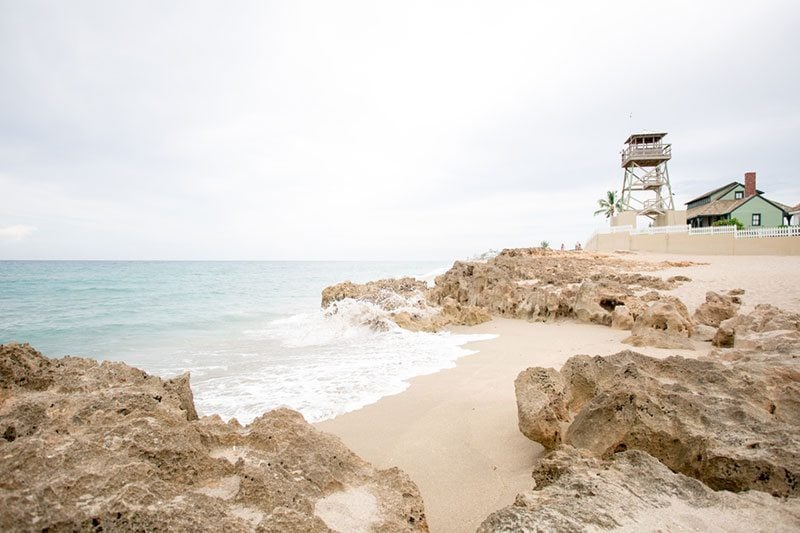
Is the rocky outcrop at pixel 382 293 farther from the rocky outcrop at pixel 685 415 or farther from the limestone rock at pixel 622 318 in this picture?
the rocky outcrop at pixel 685 415

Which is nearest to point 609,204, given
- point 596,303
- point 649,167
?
point 649,167

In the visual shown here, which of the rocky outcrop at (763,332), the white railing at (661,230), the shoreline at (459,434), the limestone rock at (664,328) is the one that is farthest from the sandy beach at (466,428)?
the white railing at (661,230)

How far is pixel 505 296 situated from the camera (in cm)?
1125

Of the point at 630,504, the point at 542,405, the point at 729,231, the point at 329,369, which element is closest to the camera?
the point at 630,504

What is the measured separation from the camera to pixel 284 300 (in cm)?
2244

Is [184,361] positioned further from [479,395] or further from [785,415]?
[785,415]

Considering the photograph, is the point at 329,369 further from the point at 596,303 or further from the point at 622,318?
the point at 596,303

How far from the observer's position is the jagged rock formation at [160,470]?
5.35 ft

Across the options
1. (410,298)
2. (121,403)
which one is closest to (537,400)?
(121,403)

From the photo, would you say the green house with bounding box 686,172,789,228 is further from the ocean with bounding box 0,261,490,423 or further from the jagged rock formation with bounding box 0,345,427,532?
the jagged rock formation with bounding box 0,345,427,532

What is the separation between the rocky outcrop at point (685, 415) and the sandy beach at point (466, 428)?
1.60 feet

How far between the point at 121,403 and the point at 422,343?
255 inches

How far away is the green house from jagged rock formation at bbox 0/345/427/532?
128 feet

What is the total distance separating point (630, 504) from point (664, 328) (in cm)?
576
